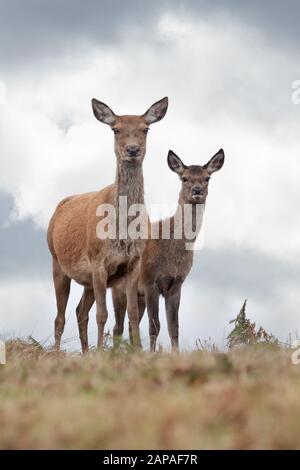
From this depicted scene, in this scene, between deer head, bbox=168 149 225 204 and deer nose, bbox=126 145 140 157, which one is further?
deer head, bbox=168 149 225 204

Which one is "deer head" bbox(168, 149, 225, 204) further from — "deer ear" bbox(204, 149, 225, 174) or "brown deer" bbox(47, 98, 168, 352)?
"brown deer" bbox(47, 98, 168, 352)

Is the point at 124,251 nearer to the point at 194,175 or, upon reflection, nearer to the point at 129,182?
the point at 129,182

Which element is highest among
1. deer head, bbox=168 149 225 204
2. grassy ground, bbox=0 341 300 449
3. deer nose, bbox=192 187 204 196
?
deer head, bbox=168 149 225 204

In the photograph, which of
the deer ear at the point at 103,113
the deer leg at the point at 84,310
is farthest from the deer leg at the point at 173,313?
the deer ear at the point at 103,113

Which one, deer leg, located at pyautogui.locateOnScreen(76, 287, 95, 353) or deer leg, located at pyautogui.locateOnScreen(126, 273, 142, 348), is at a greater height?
deer leg, located at pyautogui.locateOnScreen(76, 287, 95, 353)

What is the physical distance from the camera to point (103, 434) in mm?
5414

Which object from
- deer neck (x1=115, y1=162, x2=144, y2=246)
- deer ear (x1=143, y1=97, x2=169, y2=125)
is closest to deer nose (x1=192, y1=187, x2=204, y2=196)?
deer ear (x1=143, y1=97, x2=169, y2=125)

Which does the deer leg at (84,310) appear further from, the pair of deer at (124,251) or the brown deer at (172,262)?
the brown deer at (172,262)

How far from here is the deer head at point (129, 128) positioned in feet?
42.9

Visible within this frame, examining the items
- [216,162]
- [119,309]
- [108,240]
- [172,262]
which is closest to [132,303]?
[108,240]

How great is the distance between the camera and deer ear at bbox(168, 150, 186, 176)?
15920 mm

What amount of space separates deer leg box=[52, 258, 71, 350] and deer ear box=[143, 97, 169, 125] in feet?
10.0

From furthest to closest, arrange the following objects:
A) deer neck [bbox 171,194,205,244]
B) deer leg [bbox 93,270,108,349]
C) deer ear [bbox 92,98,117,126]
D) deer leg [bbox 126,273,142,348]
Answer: deer neck [bbox 171,194,205,244] → deer ear [bbox 92,98,117,126] → deer leg [bbox 126,273,142,348] → deer leg [bbox 93,270,108,349]
